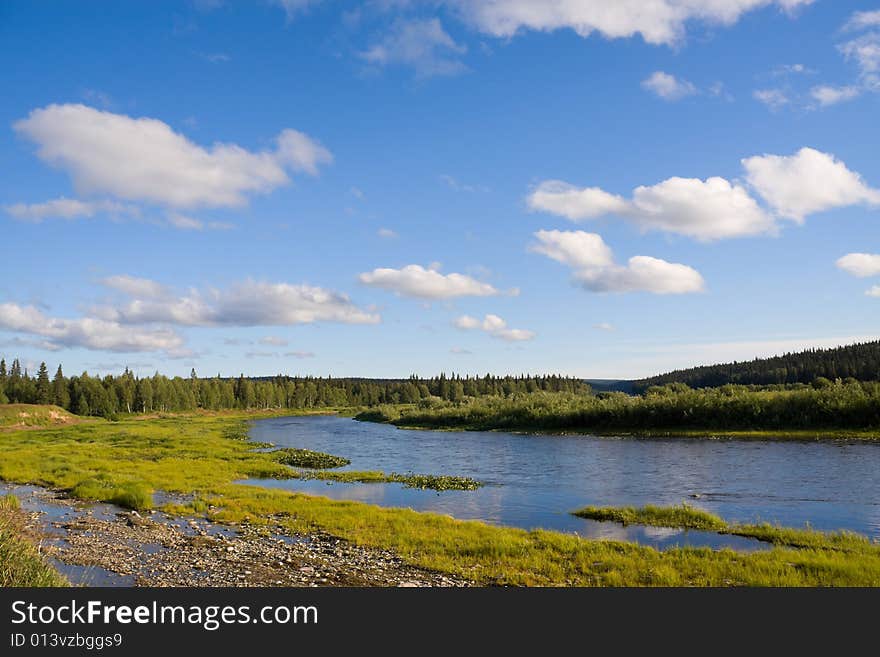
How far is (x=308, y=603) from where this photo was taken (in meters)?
14.5

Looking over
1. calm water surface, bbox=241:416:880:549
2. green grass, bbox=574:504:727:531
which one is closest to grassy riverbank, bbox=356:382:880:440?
calm water surface, bbox=241:416:880:549

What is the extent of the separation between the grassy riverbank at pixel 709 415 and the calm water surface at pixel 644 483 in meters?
12.5

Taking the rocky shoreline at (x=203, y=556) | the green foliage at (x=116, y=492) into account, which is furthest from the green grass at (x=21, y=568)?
the green foliage at (x=116, y=492)

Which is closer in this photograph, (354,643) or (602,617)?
(354,643)

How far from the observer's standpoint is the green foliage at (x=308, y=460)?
192 ft

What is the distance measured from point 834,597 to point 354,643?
1286 cm

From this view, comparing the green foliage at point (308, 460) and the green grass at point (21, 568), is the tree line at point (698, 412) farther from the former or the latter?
the green grass at point (21, 568)

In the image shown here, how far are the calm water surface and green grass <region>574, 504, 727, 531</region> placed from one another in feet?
3.55

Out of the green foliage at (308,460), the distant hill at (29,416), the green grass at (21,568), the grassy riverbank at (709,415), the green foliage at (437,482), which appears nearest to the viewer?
the green grass at (21,568)

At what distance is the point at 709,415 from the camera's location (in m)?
87.5

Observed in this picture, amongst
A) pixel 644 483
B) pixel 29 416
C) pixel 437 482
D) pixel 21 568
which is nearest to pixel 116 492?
pixel 437 482

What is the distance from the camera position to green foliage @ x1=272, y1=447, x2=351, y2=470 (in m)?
58.6

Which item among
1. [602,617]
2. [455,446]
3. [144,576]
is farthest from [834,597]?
[455,446]

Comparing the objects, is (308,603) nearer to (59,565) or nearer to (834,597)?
(59,565)
